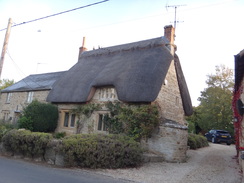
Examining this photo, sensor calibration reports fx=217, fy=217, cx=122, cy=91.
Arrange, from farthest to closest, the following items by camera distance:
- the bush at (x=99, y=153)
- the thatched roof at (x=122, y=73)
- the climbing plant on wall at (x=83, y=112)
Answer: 1. the climbing plant on wall at (x=83, y=112)
2. the thatched roof at (x=122, y=73)
3. the bush at (x=99, y=153)

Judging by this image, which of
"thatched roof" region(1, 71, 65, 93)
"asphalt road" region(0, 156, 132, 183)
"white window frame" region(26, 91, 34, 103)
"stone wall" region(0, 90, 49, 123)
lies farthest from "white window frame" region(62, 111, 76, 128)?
"asphalt road" region(0, 156, 132, 183)

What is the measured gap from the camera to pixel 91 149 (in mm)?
8508

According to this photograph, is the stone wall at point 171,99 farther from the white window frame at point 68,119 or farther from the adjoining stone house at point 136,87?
the white window frame at point 68,119

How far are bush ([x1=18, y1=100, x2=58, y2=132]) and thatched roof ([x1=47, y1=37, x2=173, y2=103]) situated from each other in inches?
46.3

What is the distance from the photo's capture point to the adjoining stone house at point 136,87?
11484 mm

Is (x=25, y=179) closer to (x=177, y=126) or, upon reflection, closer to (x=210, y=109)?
(x=177, y=126)

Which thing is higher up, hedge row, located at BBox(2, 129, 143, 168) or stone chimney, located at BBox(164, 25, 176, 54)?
stone chimney, located at BBox(164, 25, 176, 54)

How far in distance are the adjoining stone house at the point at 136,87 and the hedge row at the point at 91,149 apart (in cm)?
261

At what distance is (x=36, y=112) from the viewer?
14.3 m

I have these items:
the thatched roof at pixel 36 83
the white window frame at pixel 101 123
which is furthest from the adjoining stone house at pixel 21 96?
the white window frame at pixel 101 123

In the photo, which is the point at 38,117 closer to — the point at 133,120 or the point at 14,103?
the point at 133,120

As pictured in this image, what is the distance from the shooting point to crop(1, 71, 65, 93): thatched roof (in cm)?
1833

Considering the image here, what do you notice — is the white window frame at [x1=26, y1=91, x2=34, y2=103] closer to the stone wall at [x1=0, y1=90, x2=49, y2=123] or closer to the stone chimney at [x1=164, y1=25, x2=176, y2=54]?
the stone wall at [x1=0, y1=90, x2=49, y2=123]

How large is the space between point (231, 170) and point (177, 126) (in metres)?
3.10
